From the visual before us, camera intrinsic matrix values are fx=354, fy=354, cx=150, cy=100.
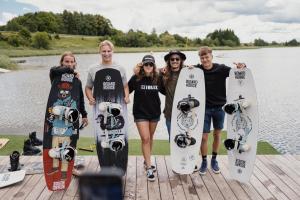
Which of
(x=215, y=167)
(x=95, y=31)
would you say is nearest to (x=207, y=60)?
(x=215, y=167)

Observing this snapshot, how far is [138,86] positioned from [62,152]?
4.00ft

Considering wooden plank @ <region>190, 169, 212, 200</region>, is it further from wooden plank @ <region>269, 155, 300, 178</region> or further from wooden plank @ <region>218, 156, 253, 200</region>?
wooden plank @ <region>269, 155, 300, 178</region>

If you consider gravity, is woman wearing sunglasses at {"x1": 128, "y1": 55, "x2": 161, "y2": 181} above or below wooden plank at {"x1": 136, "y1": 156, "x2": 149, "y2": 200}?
above

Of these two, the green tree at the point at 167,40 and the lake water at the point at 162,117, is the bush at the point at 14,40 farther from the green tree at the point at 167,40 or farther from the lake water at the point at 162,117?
the lake water at the point at 162,117

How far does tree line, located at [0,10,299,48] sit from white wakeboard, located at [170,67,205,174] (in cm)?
6436

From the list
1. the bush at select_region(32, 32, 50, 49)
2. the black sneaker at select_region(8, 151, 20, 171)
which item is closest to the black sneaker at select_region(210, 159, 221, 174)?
the black sneaker at select_region(8, 151, 20, 171)

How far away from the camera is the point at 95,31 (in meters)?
99.6

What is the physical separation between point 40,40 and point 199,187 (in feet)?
201

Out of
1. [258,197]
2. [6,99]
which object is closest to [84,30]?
[6,99]

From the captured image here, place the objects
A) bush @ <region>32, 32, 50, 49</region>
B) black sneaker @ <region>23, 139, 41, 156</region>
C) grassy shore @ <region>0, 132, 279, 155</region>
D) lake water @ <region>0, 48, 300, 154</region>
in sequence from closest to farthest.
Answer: black sneaker @ <region>23, 139, 41, 156</region>, grassy shore @ <region>0, 132, 279, 155</region>, lake water @ <region>0, 48, 300, 154</region>, bush @ <region>32, 32, 50, 49</region>

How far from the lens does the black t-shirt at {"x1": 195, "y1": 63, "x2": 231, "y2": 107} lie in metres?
4.44

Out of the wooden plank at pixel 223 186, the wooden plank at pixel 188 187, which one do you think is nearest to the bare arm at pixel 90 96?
the wooden plank at pixel 188 187

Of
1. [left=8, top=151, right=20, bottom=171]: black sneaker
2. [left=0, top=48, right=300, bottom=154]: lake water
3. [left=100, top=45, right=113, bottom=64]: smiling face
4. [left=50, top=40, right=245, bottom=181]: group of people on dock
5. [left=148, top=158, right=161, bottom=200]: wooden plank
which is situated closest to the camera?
[left=148, top=158, right=161, bottom=200]: wooden plank

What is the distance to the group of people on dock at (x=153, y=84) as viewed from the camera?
171 inches
